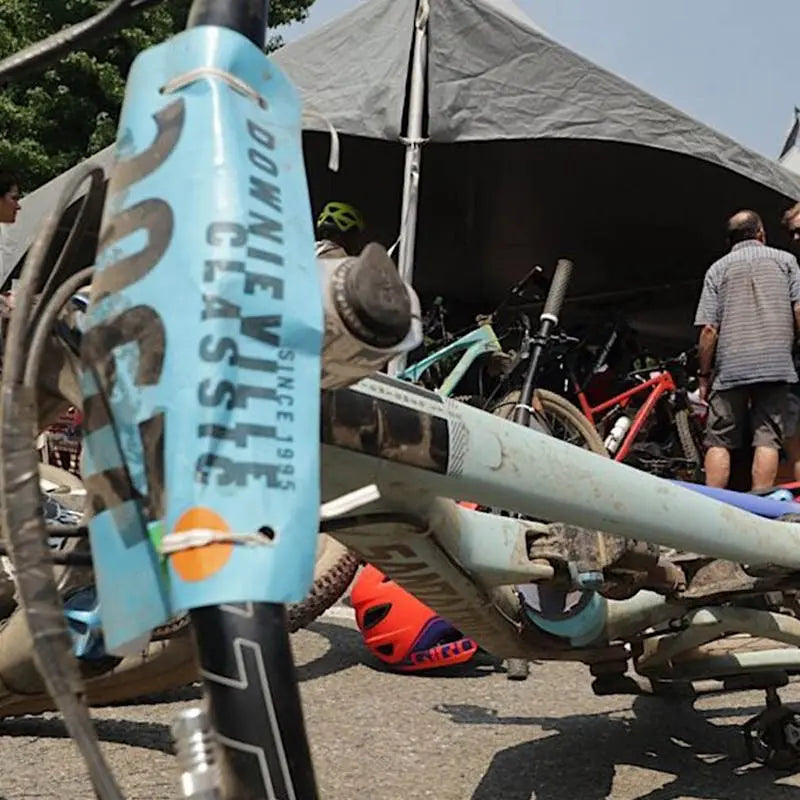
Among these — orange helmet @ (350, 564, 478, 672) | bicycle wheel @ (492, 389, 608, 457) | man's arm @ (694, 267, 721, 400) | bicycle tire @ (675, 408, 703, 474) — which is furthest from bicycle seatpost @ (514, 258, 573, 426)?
orange helmet @ (350, 564, 478, 672)

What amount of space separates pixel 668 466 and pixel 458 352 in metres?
1.49

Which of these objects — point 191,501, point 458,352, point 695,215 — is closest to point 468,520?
point 191,501

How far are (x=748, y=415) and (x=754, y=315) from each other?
1.55 ft

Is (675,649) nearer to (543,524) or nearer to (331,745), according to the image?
(543,524)

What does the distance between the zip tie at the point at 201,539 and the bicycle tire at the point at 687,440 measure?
6.39 metres

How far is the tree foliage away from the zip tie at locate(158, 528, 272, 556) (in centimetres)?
1384

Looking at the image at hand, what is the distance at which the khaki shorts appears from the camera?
5.13 metres

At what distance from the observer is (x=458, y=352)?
6465mm

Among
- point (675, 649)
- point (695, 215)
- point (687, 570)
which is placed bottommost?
point (675, 649)

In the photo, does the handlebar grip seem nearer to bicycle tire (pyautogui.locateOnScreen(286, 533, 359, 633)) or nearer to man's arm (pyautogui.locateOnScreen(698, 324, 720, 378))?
man's arm (pyautogui.locateOnScreen(698, 324, 720, 378))

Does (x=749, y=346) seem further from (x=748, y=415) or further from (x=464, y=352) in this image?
(x=464, y=352)

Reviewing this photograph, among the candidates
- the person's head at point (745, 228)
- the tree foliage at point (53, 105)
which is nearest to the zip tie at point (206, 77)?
the person's head at point (745, 228)

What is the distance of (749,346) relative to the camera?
5086 millimetres

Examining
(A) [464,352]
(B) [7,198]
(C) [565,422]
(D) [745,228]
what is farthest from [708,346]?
(B) [7,198]
